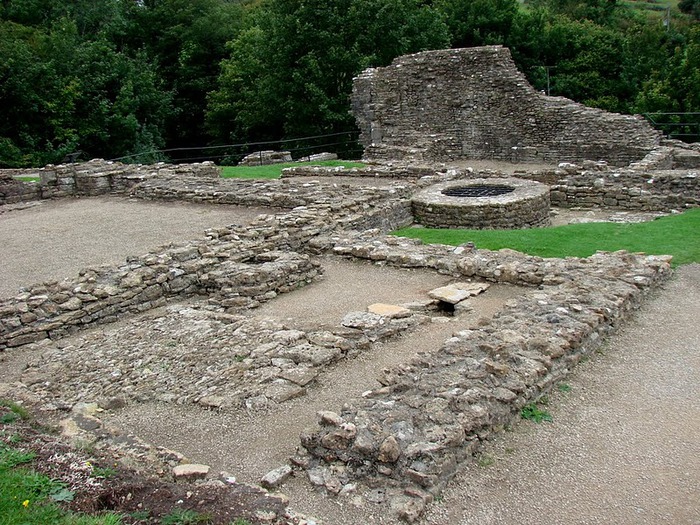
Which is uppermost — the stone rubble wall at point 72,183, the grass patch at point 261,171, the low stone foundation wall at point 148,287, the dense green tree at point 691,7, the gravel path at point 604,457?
the dense green tree at point 691,7

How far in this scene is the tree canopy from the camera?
28250 mm

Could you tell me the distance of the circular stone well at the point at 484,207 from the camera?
1373 centimetres

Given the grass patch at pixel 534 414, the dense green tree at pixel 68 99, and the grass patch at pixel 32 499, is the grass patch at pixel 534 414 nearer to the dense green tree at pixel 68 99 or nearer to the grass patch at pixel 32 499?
the grass patch at pixel 32 499

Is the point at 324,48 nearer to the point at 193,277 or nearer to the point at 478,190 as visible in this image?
the point at 478,190

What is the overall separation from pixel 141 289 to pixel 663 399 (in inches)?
272

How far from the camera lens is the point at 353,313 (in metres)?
8.15

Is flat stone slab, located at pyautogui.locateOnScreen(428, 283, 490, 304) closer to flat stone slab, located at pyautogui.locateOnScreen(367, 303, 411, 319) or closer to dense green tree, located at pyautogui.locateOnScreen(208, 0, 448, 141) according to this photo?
flat stone slab, located at pyautogui.locateOnScreen(367, 303, 411, 319)

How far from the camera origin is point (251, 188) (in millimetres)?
15383

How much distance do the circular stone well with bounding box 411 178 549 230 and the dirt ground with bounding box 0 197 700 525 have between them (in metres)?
4.74

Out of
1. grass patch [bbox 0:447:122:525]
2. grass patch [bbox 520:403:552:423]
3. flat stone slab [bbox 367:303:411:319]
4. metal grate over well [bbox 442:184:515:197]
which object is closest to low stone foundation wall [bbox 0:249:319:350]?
flat stone slab [bbox 367:303:411:319]

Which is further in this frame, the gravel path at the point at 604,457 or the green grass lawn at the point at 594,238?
the green grass lawn at the point at 594,238

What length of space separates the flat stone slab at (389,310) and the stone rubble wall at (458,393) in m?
1.22

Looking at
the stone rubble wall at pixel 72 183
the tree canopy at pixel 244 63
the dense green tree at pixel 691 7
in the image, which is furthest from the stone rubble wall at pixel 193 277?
the dense green tree at pixel 691 7

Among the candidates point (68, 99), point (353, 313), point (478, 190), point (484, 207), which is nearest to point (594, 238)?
point (484, 207)
